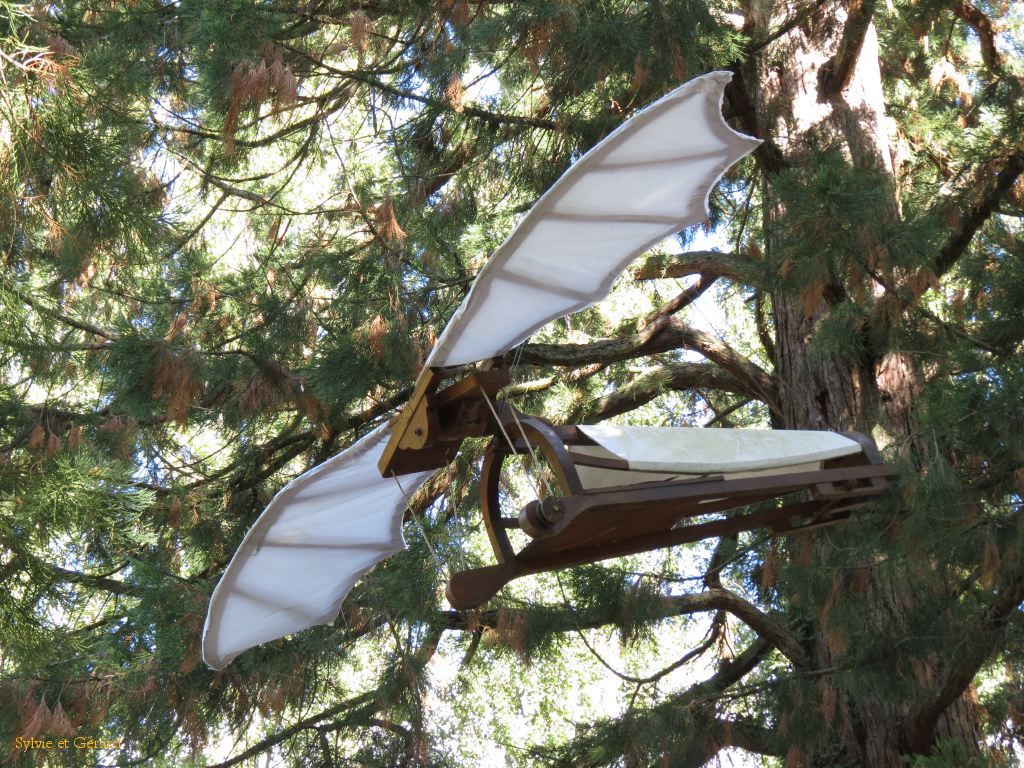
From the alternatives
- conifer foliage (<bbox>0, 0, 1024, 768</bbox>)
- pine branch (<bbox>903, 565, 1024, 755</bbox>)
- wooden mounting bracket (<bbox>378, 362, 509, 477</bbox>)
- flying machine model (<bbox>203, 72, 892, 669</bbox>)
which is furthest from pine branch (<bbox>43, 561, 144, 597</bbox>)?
pine branch (<bbox>903, 565, 1024, 755</bbox>)

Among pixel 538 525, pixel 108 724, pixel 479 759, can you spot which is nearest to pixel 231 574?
pixel 538 525

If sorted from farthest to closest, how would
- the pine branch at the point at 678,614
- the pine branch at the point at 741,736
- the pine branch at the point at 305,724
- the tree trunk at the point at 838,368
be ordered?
the pine branch at the point at 305,724
the pine branch at the point at 678,614
the pine branch at the point at 741,736
the tree trunk at the point at 838,368

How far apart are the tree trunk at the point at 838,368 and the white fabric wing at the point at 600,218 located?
107 centimetres

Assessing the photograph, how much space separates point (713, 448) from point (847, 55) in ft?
11.0

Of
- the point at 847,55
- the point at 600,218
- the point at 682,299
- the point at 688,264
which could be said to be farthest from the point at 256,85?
the point at 847,55

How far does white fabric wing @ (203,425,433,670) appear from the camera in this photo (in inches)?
112

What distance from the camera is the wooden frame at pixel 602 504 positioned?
2.21 metres

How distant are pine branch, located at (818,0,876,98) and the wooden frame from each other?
2.57 meters

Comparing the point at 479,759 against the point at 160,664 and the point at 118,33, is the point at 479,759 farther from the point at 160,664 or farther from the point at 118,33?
the point at 118,33

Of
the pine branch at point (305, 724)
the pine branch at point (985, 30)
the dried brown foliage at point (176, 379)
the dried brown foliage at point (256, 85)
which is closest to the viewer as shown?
the dried brown foliage at point (256, 85)

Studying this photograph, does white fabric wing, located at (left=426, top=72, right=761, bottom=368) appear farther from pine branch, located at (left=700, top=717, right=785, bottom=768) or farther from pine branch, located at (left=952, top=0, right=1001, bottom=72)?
pine branch, located at (left=952, top=0, right=1001, bottom=72)

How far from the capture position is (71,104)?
9.57 feet

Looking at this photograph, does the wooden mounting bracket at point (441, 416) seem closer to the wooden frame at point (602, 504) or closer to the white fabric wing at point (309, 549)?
the wooden frame at point (602, 504)

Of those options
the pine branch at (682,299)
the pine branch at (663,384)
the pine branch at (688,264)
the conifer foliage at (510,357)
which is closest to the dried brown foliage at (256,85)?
the conifer foliage at (510,357)
